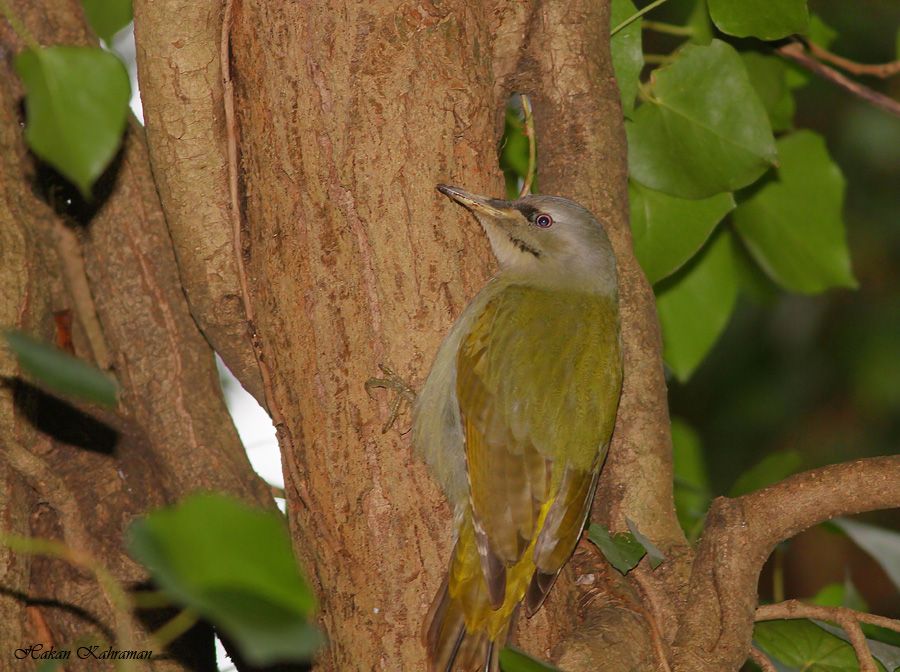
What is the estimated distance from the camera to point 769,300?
395 centimetres

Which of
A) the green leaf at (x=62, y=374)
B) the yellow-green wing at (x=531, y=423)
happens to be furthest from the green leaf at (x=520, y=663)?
the green leaf at (x=62, y=374)

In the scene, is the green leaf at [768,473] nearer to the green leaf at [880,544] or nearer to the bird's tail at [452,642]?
the green leaf at [880,544]

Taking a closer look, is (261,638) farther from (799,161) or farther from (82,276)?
(799,161)

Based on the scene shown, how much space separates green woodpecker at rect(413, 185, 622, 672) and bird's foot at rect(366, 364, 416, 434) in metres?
Answer: 0.08

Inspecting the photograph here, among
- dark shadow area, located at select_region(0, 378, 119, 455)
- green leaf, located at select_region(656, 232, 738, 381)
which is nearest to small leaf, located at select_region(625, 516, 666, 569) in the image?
green leaf, located at select_region(656, 232, 738, 381)

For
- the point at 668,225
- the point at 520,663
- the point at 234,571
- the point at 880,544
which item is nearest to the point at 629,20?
the point at 668,225

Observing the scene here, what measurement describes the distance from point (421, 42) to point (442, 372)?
2.64 ft

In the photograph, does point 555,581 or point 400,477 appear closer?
point 400,477

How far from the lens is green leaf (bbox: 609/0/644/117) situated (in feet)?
10.8

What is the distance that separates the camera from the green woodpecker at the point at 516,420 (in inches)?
104

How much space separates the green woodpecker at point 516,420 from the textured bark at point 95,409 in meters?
0.58

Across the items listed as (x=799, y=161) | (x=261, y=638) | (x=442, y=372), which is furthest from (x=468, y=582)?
(x=799, y=161)

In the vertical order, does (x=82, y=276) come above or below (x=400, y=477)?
above

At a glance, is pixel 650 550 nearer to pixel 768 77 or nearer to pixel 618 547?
pixel 618 547
